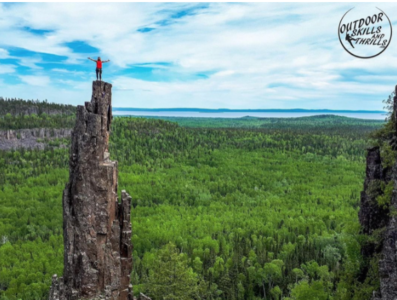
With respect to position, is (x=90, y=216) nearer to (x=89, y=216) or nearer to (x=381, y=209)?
(x=89, y=216)

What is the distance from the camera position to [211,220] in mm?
95438

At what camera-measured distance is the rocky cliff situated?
2334 cm

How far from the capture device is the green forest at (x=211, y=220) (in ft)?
161

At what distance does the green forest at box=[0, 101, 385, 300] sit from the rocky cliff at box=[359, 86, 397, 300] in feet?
4.22

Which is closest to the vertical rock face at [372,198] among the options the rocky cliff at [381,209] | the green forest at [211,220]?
the rocky cliff at [381,209]

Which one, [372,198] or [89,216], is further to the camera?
[372,198]

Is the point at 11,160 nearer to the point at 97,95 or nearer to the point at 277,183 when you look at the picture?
the point at 277,183

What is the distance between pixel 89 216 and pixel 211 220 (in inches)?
2908

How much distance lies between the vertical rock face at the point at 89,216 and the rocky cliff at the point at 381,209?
61.0 feet

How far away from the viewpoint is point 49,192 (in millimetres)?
110562

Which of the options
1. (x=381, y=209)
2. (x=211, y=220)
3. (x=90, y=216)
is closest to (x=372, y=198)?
(x=381, y=209)

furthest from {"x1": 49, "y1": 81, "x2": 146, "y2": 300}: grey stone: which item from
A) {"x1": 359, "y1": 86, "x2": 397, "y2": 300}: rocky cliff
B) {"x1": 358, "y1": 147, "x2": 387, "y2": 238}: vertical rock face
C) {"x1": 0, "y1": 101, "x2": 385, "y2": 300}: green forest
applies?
{"x1": 358, "y1": 147, "x2": 387, "y2": 238}: vertical rock face

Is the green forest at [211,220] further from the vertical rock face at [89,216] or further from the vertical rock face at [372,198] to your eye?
the vertical rock face at [89,216]

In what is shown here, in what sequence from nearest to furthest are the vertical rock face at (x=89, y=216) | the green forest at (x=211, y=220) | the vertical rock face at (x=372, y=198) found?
the vertical rock face at (x=89, y=216), the vertical rock face at (x=372, y=198), the green forest at (x=211, y=220)
